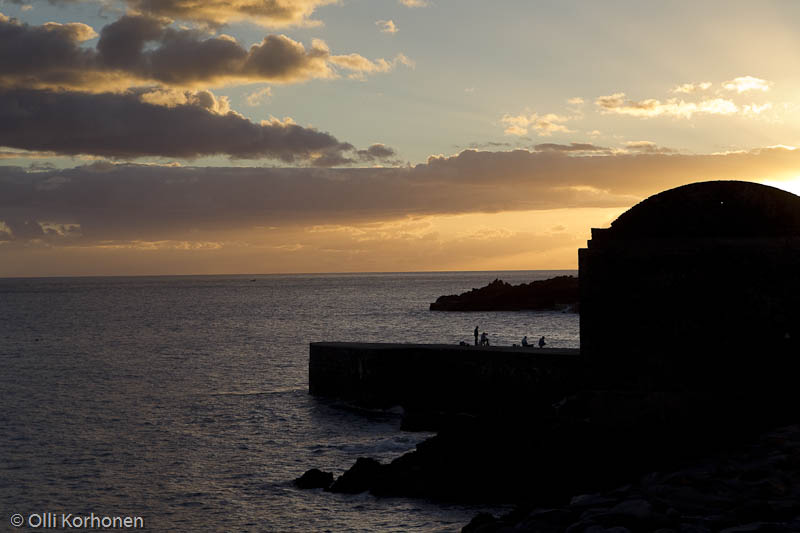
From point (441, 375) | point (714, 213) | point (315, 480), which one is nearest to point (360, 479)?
point (315, 480)

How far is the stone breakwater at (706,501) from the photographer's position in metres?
7.07

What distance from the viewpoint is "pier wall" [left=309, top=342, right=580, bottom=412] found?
20938 mm

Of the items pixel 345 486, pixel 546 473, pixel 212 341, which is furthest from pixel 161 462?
pixel 212 341

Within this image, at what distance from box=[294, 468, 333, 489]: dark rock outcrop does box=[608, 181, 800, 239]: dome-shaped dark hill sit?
8074 mm

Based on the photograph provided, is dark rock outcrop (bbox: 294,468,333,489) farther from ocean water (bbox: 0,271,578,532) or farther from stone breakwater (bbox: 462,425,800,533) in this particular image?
stone breakwater (bbox: 462,425,800,533)

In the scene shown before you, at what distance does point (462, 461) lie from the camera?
13.8m

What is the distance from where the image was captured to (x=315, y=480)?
15.9 meters

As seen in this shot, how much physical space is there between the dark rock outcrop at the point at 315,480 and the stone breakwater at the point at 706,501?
257 inches

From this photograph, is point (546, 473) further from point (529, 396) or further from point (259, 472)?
point (529, 396)

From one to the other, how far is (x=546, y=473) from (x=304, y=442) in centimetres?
1037

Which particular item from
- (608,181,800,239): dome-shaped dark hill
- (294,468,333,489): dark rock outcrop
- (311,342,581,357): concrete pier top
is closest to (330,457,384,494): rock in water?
(294,468,333,489): dark rock outcrop

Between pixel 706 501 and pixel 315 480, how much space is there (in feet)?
31.3

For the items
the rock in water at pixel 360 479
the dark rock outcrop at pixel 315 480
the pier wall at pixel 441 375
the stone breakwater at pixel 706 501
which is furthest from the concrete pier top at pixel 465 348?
the stone breakwater at pixel 706 501

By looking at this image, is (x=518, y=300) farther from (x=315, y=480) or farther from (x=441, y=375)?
(x=315, y=480)
